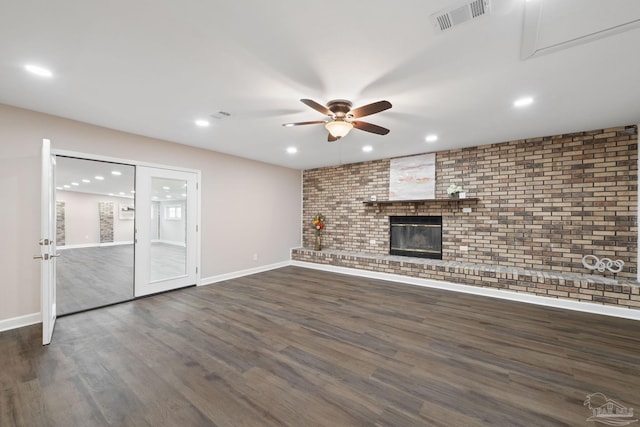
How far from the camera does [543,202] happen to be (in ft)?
13.4

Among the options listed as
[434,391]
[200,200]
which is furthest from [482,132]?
[200,200]

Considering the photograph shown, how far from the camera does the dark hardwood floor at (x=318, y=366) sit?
1659 millimetres

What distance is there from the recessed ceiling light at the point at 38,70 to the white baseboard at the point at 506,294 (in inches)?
205

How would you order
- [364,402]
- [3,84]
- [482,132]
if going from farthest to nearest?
[482,132], [3,84], [364,402]

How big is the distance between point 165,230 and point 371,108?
4.13 meters

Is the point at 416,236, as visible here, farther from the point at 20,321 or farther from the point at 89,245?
the point at 89,245

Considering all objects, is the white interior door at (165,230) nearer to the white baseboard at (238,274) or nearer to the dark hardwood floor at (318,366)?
the white baseboard at (238,274)

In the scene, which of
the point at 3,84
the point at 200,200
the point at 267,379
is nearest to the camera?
the point at 267,379

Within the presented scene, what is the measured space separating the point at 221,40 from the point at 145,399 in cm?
265

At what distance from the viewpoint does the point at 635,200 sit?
3.49 meters

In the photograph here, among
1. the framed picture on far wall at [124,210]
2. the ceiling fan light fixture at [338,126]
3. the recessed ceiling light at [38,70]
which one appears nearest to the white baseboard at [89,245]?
the framed picture on far wall at [124,210]

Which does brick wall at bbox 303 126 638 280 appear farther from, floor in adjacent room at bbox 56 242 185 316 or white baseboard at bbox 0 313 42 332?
white baseboard at bbox 0 313 42 332

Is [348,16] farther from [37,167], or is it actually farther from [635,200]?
[635,200]

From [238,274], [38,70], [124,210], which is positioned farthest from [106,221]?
[38,70]
